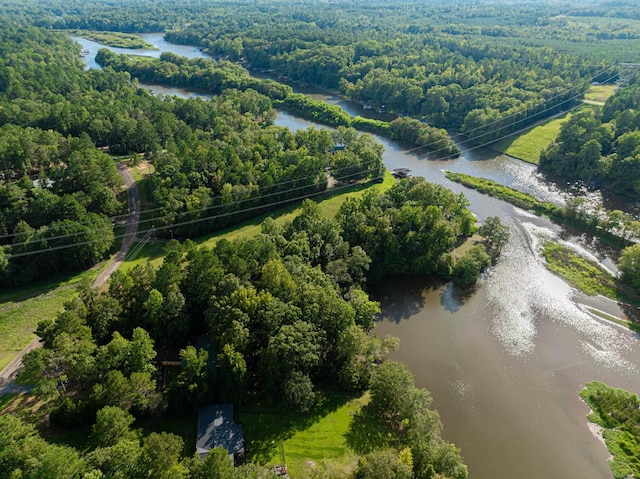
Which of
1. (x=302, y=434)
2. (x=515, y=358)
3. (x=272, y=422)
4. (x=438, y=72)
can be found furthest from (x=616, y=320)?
(x=438, y=72)

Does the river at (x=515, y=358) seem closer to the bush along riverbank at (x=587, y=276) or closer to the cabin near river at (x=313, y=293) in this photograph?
the cabin near river at (x=313, y=293)

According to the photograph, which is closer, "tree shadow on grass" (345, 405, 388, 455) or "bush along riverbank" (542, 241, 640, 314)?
"tree shadow on grass" (345, 405, 388, 455)

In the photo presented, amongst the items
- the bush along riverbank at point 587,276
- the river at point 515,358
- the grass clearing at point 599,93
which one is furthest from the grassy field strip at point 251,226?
the grass clearing at point 599,93

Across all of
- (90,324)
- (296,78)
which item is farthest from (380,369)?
(296,78)

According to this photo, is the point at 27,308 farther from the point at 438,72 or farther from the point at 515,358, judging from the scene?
the point at 438,72

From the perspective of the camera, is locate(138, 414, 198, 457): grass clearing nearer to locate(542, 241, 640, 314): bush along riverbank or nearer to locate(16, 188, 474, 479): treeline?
locate(16, 188, 474, 479): treeline

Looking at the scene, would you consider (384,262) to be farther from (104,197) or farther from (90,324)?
(104,197)

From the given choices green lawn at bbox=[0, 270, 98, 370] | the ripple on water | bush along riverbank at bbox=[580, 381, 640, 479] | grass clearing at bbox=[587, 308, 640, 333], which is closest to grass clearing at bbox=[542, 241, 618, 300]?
the ripple on water
